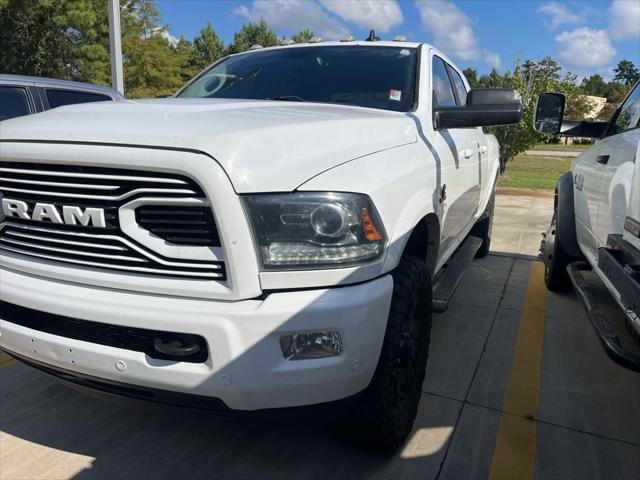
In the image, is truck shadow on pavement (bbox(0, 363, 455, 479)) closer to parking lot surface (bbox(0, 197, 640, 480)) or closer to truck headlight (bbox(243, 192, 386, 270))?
parking lot surface (bbox(0, 197, 640, 480))

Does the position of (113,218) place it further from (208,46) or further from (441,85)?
(208,46)

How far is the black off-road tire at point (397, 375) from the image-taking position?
2.12 meters

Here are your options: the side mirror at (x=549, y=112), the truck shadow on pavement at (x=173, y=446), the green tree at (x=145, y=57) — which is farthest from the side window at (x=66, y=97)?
the green tree at (x=145, y=57)

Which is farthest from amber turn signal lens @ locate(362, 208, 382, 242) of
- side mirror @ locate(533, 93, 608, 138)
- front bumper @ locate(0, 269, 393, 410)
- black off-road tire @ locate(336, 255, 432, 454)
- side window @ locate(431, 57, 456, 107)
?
side mirror @ locate(533, 93, 608, 138)

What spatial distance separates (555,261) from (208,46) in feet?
158

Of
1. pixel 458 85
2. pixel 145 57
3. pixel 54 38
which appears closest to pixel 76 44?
pixel 54 38

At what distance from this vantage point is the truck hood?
1.78 metres

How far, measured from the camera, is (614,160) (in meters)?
3.11

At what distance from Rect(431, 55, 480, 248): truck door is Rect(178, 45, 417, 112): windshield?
0.91ft

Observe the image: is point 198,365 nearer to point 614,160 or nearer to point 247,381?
point 247,381

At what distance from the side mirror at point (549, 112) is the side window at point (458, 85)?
565 millimetres

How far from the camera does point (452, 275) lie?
12.3 feet

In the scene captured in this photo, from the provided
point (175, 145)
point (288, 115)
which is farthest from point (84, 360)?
point (288, 115)

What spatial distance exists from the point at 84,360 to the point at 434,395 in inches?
75.8
